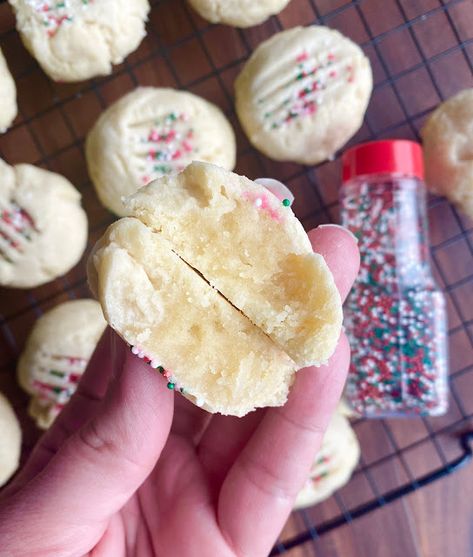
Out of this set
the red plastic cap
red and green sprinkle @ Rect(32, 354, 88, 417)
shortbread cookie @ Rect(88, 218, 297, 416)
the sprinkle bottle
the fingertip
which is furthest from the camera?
red and green sprinkle @ Rect(32, 354, 88, 417)

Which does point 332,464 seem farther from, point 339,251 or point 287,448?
point 339,251

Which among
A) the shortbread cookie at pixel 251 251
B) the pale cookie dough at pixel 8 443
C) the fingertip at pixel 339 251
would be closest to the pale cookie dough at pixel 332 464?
the fingertip at pixel 339 251

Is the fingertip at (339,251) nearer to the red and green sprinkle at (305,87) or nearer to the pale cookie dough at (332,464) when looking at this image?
the red and green sprinkle at (305,87)

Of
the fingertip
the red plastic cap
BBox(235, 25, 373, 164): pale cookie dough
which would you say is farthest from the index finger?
BBox(235, 25, 373, 164): pale cookie dough

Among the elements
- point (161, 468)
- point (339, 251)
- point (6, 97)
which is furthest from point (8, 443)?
point (339, 251)

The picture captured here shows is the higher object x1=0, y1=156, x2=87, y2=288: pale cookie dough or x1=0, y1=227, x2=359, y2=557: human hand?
x1=0, y1=156, x2=87, y2=288: pale cookie dough

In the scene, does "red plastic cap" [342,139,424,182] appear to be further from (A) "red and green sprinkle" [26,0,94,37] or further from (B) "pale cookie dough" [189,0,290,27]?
(A) "red and green sprinkle" [26,0,94,37]
